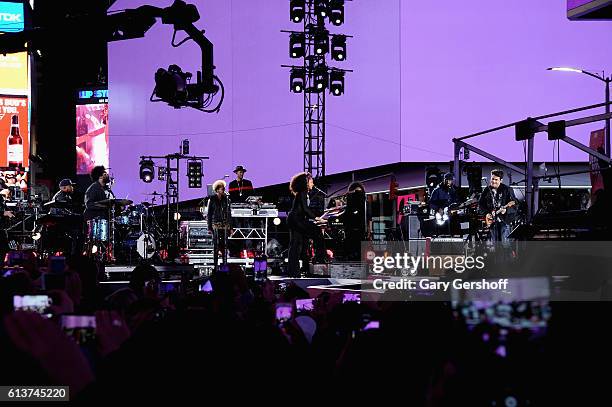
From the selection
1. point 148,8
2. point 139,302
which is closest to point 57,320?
point 139,302

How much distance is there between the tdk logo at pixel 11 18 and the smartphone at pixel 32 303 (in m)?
22.2

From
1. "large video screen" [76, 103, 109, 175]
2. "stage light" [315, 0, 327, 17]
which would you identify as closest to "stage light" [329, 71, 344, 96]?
"stage light" [315, 0, 327, 17]

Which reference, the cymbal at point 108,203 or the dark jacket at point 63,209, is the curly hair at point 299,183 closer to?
the cymbal at point 108,203

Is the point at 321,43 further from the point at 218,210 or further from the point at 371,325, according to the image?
the point at 371,325

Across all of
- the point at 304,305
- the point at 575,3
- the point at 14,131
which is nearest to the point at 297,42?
the point at 14,131

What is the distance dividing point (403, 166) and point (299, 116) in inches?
154

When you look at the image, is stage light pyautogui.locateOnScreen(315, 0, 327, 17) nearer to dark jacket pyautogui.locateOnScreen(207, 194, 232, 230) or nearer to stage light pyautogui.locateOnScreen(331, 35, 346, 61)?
stage light pyautogui.locateOnScreen(331, 35, 346, 61)

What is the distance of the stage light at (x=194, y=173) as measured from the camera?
83.3ft

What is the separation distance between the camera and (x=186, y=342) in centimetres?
235

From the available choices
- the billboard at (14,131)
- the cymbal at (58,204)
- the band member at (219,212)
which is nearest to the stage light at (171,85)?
the band member at (219,212)

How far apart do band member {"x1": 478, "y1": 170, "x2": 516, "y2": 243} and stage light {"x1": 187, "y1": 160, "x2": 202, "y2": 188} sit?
12.5m

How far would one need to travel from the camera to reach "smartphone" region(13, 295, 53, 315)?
311cm

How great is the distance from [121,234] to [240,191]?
3416 millimetres

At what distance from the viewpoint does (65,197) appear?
56.5ft
